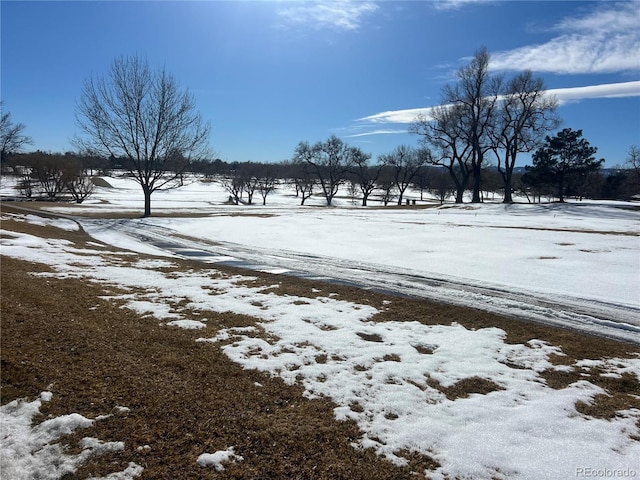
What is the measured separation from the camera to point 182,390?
161 inches

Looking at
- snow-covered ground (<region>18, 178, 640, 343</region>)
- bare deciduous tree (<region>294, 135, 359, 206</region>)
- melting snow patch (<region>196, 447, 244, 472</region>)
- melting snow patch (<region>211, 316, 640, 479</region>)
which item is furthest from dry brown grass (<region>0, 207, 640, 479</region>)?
bare deciduous tree (<region>294, 135, 359, 206</region>)

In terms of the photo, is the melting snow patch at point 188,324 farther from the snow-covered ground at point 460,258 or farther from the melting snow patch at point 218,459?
the snow-covered ground at point 460,258

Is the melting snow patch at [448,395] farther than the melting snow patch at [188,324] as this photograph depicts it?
No

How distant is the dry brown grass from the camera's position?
10.2ft

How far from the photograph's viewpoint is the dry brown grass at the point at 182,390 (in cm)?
311

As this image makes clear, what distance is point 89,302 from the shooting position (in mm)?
6691

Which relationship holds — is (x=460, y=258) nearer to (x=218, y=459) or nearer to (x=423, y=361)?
(x=423, y=361)

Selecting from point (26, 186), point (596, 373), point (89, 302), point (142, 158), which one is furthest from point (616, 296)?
point (26, 186)

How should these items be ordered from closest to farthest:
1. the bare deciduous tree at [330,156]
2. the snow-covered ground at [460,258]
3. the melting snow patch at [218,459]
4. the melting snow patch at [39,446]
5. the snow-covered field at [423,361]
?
the melting snow patch at [39,446] → the melting snow patch at [218,459] → the snow-covered field at [423,361] → the snow-covered ground at [460,258] → the bare deciduous tree at [330,156]

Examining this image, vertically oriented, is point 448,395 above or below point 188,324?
below

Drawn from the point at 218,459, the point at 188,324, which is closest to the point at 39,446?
the point at 218,459

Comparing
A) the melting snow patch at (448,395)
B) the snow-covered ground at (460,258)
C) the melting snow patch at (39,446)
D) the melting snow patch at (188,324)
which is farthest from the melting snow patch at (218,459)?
the snow-covered ground at (460,258)

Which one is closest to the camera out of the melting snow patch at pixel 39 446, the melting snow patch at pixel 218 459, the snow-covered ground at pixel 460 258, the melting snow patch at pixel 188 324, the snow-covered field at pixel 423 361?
the melting snow patch at pixel 39 446

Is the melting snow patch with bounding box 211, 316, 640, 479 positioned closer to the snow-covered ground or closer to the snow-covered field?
the snow-covered field
